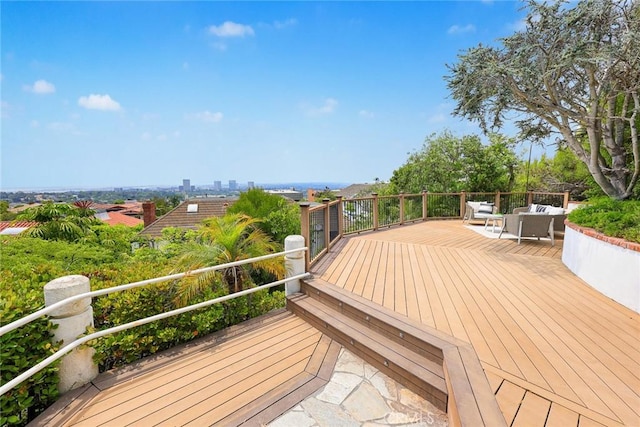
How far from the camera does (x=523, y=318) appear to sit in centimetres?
295

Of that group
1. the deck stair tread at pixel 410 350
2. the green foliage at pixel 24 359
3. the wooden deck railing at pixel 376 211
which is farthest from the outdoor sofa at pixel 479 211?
the green foliage at pixel 24 359

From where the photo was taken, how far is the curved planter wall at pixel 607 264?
313cm

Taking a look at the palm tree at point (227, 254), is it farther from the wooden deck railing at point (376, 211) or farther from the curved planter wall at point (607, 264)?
the curved planter wall at point (607, 264)

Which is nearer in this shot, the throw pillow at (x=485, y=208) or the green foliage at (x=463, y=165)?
the throw pillow at (x=485, y=208)

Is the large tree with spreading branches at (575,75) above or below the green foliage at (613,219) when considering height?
above

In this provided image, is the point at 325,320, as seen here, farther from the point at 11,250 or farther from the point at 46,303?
the point at 11,250

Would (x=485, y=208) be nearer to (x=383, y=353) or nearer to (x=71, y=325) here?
(x=383, y=353)

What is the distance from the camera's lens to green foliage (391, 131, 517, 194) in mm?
12188

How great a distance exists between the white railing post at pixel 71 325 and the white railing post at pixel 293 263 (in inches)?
88.8

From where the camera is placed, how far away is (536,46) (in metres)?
5.49

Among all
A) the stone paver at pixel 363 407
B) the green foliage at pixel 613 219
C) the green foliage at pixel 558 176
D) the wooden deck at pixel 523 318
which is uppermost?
the green foliage at pixel 558 176

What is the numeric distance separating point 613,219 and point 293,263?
4584mm

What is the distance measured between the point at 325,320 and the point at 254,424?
54.5 inches

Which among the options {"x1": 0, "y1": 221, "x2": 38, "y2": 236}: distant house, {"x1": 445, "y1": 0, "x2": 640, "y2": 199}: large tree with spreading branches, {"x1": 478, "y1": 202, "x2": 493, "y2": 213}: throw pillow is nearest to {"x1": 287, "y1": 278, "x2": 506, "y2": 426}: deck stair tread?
{"x1": 445, "y1": 0, "x2": 640, "y2": 199}: large tree with spreading branches
